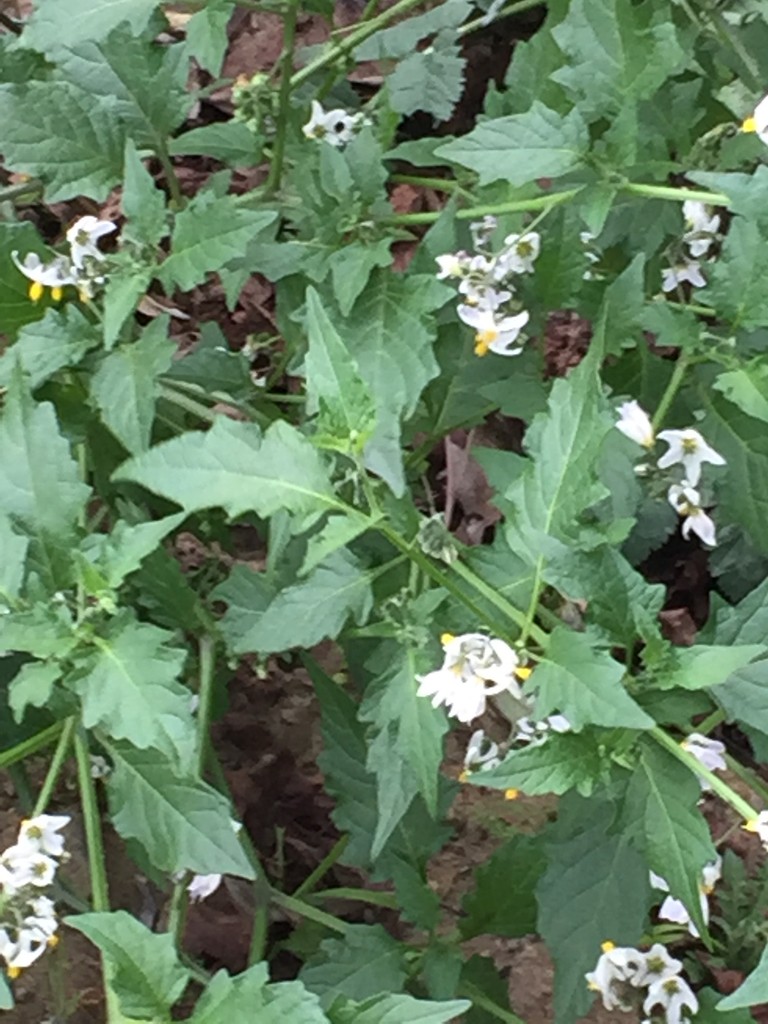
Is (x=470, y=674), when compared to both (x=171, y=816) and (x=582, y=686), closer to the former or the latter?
(x=582, y=686)

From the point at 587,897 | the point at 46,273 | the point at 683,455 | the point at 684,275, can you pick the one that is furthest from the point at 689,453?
the point at 46,273

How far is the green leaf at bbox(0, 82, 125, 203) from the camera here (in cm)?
119

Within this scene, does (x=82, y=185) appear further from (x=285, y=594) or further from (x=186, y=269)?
(x=285, y=594)

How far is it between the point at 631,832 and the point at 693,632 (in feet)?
2.97

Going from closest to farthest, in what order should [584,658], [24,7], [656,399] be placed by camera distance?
[584,658]
[656,399]
[24,7]

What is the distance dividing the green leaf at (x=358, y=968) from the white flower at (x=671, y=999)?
0.26m

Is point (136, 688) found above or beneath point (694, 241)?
beneath

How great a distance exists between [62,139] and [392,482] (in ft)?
1.81

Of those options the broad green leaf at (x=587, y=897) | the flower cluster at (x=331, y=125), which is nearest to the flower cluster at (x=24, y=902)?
the broad green leaf at (x=587, y=897)

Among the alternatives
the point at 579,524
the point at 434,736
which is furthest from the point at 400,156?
the point at 434,736

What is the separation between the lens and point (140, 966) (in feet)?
3.00

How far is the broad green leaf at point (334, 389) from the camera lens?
908 mm

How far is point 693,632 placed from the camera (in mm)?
1811

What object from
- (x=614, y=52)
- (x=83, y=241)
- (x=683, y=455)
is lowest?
(x=683, y=455)
